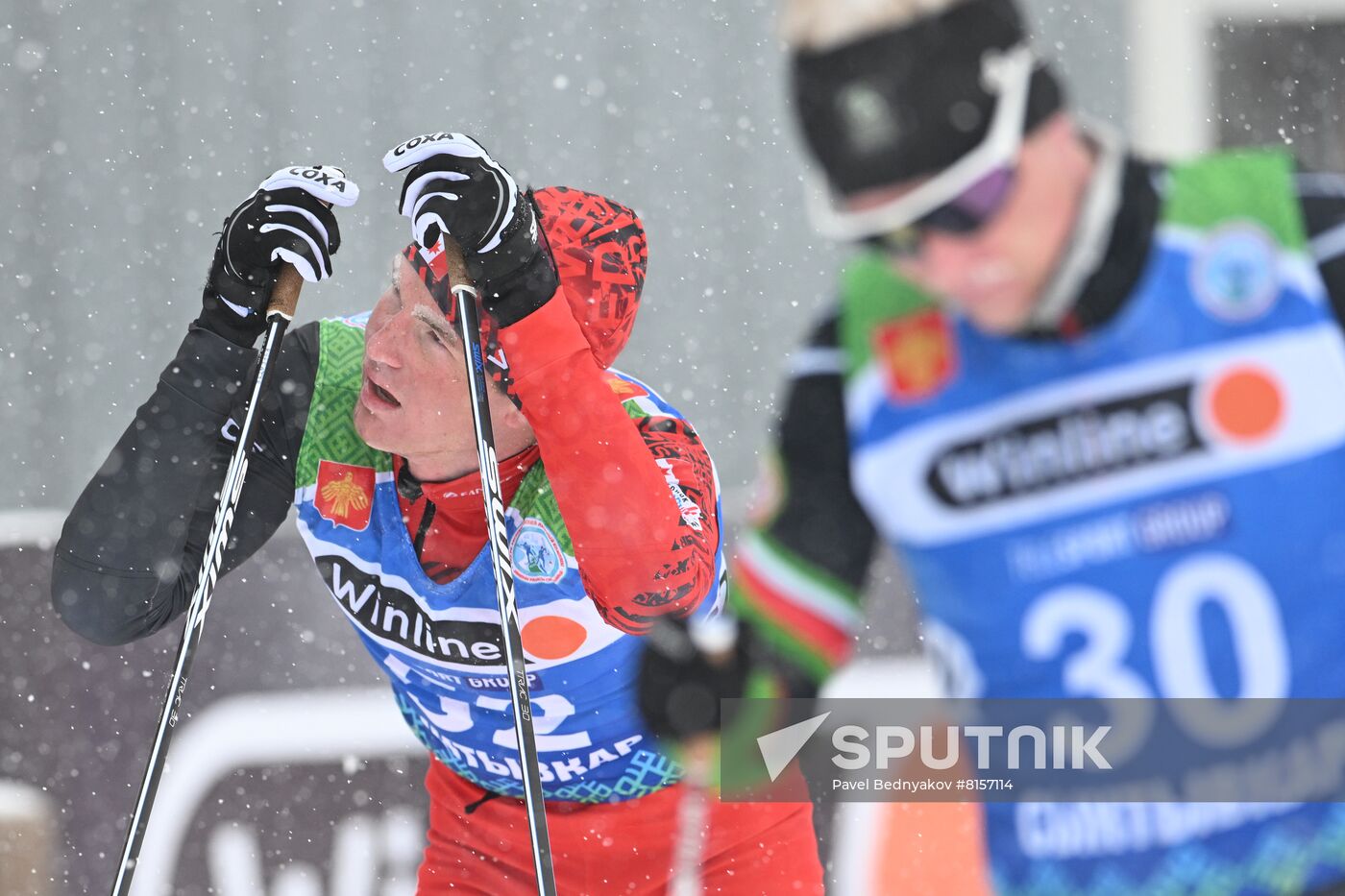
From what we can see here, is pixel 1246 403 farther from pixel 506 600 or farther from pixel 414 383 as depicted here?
pixel 414 383

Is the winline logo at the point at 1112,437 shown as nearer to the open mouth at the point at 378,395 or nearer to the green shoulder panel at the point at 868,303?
the green shoulder panel at the point at 868,303

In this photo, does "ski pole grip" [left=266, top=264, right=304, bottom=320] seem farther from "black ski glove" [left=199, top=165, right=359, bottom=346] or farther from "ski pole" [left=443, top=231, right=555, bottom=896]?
"ski pole" [left=443, top=231, right=555, bottom=896]

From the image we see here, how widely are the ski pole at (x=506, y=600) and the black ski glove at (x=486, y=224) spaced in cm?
11

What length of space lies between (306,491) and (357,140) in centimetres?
245

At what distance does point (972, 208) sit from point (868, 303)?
6.6 inches

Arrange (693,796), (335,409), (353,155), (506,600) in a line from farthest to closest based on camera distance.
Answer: (353,155) → (335,409) → (506,600) → (693,796)

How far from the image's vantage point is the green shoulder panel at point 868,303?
4.08ft

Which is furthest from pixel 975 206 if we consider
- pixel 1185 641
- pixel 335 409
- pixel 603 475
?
pixel 335 409

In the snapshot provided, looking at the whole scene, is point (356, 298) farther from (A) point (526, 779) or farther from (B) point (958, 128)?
(B) point (958, 128)

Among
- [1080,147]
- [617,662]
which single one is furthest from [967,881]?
[1080,147]

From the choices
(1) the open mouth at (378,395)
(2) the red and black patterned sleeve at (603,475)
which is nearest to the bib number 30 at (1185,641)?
(2) the red and black patterned sleeve at (603,475)

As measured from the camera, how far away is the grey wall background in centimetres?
438

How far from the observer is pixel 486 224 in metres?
1.90

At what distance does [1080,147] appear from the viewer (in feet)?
3.87
